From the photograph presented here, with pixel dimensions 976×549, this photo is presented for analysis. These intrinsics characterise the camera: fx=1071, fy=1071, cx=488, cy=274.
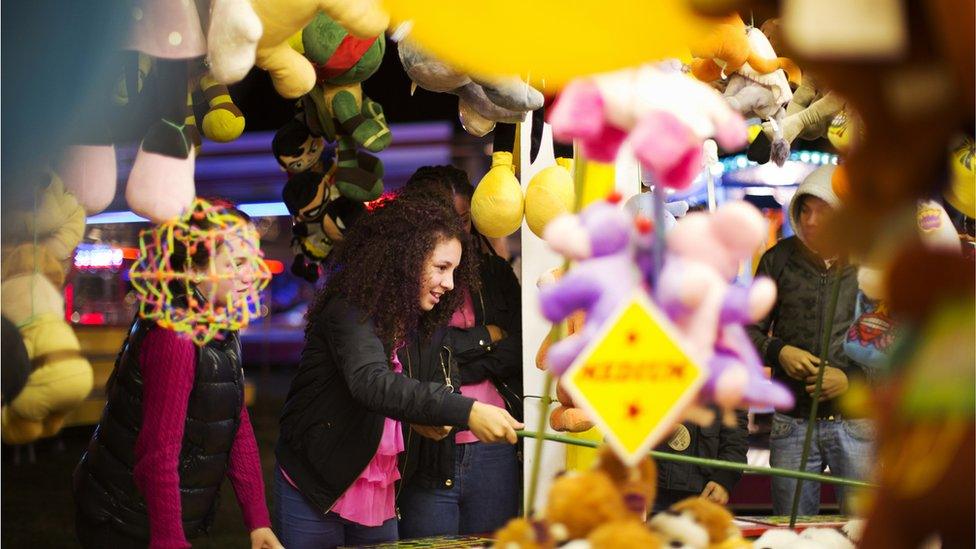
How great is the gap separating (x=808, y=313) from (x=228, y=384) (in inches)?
67.1

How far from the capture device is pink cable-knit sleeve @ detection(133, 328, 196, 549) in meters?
2.04

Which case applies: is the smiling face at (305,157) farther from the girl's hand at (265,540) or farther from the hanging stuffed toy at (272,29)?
the girl's hand at (265,540)

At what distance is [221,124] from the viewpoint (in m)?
2.30

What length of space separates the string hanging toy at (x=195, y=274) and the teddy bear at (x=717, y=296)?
3.43 feet

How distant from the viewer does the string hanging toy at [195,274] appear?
1798mm

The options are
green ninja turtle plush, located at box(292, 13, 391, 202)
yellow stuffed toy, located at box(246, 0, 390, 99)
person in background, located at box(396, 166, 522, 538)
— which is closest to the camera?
yellow stuffed toy, located at box(246, 0, 390, 99)

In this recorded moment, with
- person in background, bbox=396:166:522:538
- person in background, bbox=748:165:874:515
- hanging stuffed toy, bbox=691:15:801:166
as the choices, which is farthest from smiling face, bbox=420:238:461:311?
person in background, bbox=748:165:874:515

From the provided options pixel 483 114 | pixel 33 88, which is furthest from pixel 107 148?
pixel 483 114

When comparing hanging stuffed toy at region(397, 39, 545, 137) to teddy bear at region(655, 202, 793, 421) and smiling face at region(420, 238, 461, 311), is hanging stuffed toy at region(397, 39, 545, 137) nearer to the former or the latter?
smiling face at region(420, 238, 461, 311)

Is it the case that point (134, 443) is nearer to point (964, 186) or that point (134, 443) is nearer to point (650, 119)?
point (650, 119)

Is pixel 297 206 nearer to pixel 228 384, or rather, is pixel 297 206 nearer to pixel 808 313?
pixel 228 384

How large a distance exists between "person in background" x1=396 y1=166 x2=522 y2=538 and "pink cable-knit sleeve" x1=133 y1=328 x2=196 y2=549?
66cm

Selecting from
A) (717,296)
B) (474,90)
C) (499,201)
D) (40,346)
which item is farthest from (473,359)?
(717,296)

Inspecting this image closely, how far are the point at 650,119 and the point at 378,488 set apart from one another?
1.72 meters
